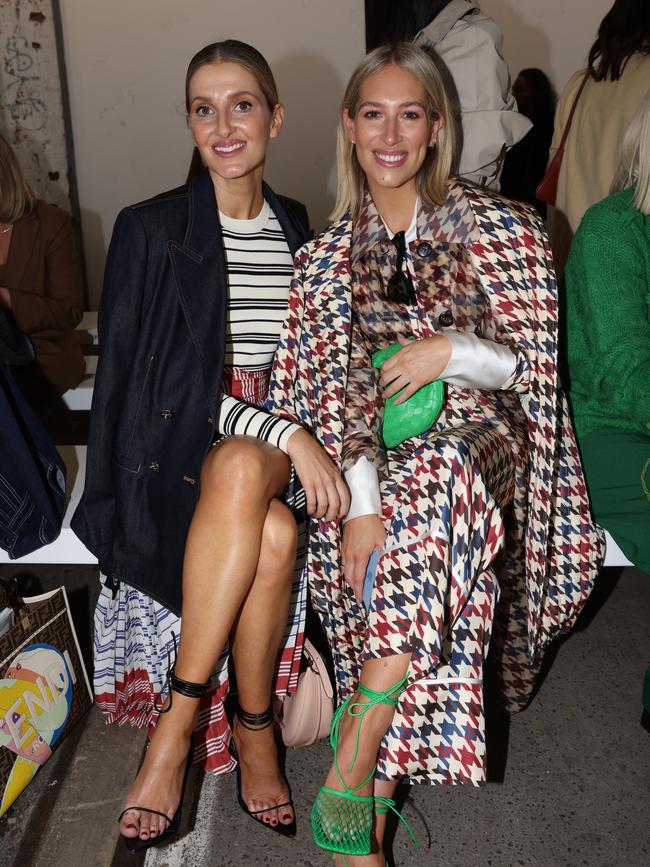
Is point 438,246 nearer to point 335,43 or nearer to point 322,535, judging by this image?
point 322,535

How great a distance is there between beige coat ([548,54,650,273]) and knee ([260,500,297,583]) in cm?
159

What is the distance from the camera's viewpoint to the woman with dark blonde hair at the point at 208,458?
5.97ft

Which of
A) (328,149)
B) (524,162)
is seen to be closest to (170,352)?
(524,162)

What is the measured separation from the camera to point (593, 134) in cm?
272

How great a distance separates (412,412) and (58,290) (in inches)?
59.0

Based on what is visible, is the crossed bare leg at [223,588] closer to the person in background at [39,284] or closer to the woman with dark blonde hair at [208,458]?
the woman with dark blonde hair at [208,458]

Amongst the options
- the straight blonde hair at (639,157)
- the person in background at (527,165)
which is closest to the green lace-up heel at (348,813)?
the straight blonde hair at (639,157)

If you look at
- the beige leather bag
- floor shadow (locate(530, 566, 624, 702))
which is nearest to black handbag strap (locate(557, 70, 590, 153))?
floor shadow (locate(530, 566, 624, 702))

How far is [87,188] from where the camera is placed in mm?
5602

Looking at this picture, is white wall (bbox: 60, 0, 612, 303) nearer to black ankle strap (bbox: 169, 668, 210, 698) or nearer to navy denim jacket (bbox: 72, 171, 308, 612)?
navy denim jacket (bbox: 72, 171, 308, 612)

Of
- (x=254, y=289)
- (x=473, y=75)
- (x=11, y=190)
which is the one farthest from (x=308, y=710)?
(x=11, y=190)

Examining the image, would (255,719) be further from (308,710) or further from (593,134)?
(593,134)

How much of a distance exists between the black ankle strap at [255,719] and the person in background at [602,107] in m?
1.92

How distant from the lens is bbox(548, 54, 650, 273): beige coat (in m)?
2.58
